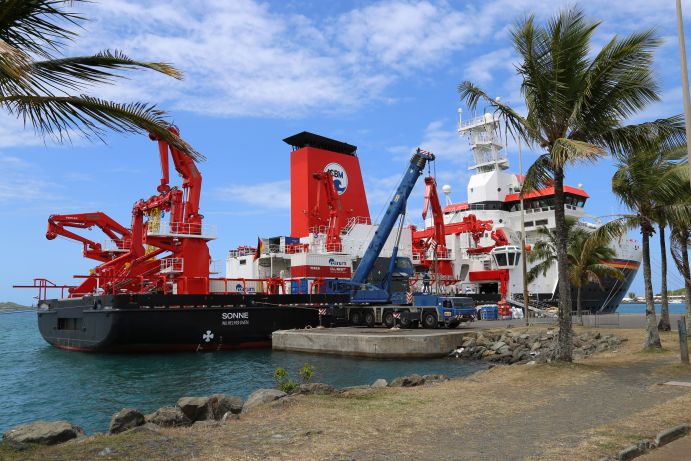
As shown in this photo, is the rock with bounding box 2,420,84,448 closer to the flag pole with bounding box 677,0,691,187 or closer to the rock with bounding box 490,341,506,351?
the flag pole with bounding box 677,0,691,187

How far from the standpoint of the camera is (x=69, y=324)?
30297 millimetres

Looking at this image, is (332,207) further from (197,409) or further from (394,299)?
(197,409)

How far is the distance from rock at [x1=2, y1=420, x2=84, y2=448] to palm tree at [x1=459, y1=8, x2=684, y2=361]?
424 inches

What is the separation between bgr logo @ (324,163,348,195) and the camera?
4278 centimetres

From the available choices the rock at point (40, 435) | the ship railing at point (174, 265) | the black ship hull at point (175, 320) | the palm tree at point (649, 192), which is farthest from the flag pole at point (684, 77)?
the ship railing at point (174, 265)

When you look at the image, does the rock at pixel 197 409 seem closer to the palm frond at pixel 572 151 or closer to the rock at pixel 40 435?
the rock at pixel 40 435

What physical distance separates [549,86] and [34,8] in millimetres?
11168

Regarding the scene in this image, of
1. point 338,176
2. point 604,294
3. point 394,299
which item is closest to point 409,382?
point 394,299

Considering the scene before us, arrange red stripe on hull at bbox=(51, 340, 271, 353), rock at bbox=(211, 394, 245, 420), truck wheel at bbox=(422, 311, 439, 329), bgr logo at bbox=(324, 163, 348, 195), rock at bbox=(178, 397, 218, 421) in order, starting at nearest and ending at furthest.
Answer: rock at bbox=(178, 397, 218, 421) < rock at bbox=(211, 394, 245, 420) < red stripe on hull at bbox=(51, 340, 271, 353) < truck wheel at bbox=(422, 311, 439, 329) < bgr logo at bbox=(324, 163, 348, 195)

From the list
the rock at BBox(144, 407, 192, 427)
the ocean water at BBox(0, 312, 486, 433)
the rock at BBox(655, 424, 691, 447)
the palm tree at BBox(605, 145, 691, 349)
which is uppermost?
the palm tree at BBox(605, 145, 691, 349)

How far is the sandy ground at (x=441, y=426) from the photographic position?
627 cm

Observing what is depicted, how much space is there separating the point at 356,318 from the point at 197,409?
23183mm

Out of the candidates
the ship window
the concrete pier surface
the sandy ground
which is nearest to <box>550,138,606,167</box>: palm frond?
the sandy ground

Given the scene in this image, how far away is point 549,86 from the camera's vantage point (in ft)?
42.8
